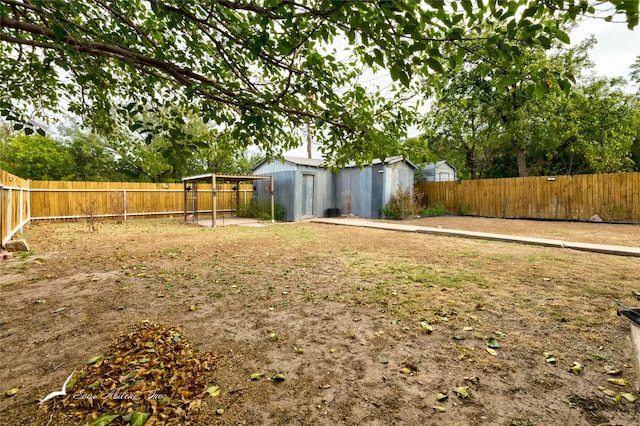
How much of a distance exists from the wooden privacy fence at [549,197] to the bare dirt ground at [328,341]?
845cm

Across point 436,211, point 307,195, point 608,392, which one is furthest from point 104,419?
point 436,211

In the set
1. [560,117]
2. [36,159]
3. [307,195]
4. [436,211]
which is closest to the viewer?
[307,195]

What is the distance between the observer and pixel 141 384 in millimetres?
1780

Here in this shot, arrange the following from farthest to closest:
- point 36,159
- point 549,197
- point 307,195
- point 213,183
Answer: point 36,159 < point 307,195 < point 549,197 < point 213,183

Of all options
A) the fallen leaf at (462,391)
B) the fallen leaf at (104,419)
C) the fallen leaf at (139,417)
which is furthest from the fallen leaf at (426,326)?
the fallen leaf at (104,419)

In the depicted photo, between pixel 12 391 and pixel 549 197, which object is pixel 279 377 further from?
pixel 549 197

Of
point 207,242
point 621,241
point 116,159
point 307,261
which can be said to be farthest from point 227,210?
point 621,241

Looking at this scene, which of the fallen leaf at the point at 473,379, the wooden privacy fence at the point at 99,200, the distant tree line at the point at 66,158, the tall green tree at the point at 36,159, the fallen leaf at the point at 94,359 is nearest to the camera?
the fallen leaf at the point at 473,379

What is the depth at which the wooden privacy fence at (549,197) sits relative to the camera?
35.1ft

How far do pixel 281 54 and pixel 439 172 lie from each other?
2598cm

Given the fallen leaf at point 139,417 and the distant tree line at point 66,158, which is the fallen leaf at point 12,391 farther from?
the distant tree line at point 66,158

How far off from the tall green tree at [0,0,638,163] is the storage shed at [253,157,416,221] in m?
9.54

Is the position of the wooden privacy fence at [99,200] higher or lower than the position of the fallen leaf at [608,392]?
higher

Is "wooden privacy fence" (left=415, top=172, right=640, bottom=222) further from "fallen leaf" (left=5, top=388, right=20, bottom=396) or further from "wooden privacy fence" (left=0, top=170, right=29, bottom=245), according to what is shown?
"wooden privacy fence" (left=0, top=170, right=29, bottom=245)
